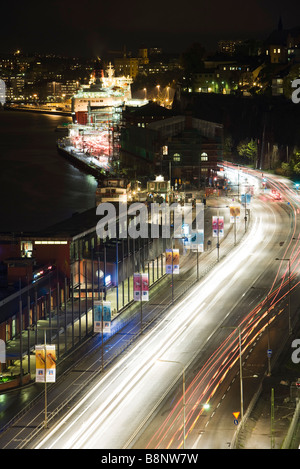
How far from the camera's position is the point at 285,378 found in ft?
85.6

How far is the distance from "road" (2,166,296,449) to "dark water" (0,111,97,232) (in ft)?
82.8

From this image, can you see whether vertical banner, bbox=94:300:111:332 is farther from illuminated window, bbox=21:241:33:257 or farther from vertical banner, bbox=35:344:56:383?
illuminated window, bbox=21:241:33:257

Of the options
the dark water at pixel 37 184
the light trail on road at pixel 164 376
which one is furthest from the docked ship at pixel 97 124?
the light trail on road at pixel 164 376

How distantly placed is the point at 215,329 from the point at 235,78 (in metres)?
82.4

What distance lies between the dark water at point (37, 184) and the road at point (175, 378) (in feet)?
82.8

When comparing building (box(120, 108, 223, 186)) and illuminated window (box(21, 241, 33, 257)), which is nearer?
illuminated window (box(21, 241, 33, 257))

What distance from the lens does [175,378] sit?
26062mm

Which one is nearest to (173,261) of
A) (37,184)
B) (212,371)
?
(212,371)

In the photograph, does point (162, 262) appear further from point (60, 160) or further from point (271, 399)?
point (60, 160)

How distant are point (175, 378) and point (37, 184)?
57425mm

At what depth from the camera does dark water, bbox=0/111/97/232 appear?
64.3 m

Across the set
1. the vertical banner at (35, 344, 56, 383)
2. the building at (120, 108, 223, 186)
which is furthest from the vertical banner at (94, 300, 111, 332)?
the building at (120, 108, 223, 186)
